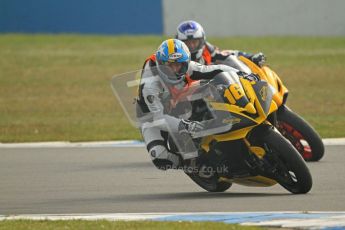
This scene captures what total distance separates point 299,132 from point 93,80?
13402mm

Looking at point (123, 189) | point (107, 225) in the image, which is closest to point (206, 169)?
point (123, 189)

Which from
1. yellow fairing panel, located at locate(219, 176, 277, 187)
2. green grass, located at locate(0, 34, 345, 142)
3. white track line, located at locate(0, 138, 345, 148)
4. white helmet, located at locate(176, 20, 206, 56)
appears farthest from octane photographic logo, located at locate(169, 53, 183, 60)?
green grass, located at locate(0, 34, 345, 142)

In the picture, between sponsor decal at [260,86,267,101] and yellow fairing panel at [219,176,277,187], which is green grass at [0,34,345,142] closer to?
yellow fairing panel at [219,176,277,187]

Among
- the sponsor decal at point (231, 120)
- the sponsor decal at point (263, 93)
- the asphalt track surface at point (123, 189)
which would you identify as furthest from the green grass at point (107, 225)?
the sponsor decal at point (263, 93)

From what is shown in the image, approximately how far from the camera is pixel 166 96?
1063 centimetres

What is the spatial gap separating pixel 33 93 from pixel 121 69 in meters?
3.69

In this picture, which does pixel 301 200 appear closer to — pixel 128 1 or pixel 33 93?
pixel 33 93

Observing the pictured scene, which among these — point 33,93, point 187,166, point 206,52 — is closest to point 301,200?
point 187,166

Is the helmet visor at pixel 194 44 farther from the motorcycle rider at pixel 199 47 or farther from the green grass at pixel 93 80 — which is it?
the green grass at pixel 93 80

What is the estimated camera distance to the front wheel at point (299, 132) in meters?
12.9

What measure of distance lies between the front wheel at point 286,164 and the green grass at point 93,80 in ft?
20.8

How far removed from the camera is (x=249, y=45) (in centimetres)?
2831

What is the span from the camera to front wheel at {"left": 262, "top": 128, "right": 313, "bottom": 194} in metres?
9.73

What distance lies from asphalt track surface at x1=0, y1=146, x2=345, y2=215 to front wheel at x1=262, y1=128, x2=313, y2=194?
0.37 ft
